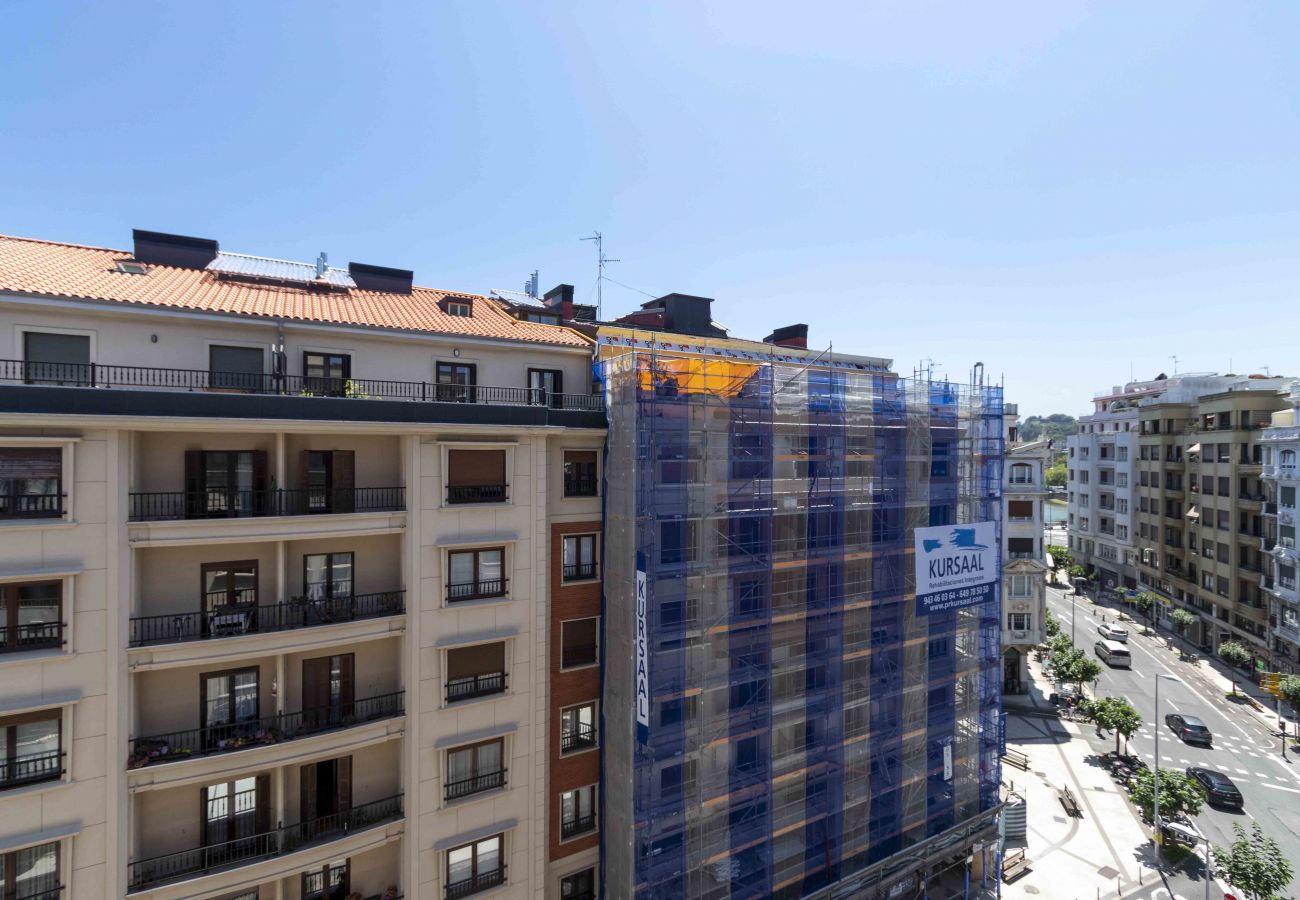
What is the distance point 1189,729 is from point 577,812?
145 ft

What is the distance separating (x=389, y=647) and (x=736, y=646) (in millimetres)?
12215

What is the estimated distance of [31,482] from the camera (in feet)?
50.1

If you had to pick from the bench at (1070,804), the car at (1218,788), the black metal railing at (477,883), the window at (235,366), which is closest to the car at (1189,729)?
the car at (1218,788)

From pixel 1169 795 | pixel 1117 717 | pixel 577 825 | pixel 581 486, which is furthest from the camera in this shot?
pixel 1117 717

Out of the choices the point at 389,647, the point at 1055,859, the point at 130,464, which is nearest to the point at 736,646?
the point at 389,647

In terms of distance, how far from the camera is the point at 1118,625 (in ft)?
218

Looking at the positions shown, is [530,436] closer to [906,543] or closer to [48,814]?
[48,814]

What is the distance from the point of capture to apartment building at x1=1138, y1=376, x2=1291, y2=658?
5488 centimetres

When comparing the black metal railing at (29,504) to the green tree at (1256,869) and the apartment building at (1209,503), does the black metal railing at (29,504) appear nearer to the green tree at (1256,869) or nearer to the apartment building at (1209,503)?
the green tree at (1256,869)

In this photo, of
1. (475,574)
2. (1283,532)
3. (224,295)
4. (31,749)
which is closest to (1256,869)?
(475,574)

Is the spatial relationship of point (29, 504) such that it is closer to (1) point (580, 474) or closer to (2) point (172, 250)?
(2) point (172, 250)

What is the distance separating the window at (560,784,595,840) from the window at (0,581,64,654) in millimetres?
16057

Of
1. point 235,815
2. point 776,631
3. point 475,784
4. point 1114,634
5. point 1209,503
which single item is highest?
point 1209,503

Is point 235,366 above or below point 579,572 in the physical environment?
above
